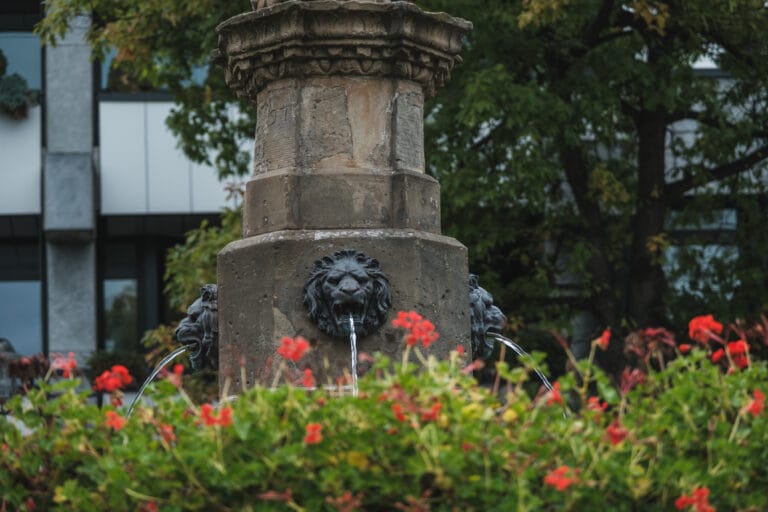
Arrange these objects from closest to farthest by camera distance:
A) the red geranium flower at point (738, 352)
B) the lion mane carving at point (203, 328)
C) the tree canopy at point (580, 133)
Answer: the red geranium flower at point (738, 352) < the lion mane carving at point (203, 328) < the tree canopy at point (580, 133)

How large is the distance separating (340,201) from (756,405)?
3591mm

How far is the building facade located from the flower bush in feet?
67.8

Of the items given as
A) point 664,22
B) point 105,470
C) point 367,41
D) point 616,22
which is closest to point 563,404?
point 105,470

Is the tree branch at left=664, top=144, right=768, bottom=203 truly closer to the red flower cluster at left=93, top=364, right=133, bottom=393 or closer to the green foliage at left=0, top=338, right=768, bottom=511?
the green foliage at left=0, top=338, right=768, bottom=511

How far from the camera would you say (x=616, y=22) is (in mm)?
19234

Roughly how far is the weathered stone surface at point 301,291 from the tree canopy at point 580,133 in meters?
9.05

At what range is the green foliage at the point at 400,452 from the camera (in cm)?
506

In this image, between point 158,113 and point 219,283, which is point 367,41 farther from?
point 158,113

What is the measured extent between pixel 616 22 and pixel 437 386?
47.2 ft

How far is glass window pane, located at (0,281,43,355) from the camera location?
27.8 m

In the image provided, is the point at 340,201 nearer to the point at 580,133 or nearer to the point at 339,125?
the point at 339,125

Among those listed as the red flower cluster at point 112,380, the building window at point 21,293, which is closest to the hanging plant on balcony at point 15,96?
the building window at point 21,293

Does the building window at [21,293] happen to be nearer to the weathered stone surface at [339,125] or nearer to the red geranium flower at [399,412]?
the weathered stone surface at [339,125]

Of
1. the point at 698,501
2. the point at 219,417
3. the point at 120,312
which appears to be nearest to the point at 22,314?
the point at 120,312
